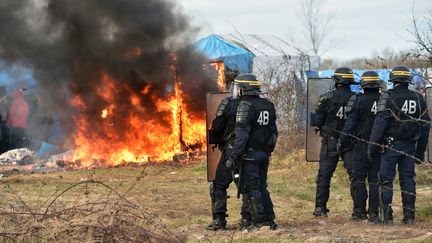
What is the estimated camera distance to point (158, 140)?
723 inches

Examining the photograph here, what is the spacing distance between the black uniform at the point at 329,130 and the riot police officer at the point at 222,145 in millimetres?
1463

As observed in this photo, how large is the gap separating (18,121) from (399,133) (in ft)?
46.8

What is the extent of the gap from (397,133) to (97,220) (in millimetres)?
4420

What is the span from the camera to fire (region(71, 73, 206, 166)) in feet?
59.6

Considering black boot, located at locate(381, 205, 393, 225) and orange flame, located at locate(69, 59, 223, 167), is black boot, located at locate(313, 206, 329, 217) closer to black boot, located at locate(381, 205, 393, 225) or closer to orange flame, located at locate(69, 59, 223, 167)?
black boot, located at locate(381, 205, 393, 225)

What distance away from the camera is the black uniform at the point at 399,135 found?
8766mm

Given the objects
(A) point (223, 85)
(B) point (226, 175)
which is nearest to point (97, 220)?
(B) point (226, 175)

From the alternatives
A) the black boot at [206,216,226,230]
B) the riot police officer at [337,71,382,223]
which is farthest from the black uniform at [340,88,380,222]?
the black boot at [206,216,226,230]

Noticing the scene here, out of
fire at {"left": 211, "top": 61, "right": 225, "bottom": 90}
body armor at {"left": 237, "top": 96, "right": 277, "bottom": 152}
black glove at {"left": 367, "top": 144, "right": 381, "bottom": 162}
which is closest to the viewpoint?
body armor at {"left": 237, "top": 96, "right": 277, "bottom": 152}

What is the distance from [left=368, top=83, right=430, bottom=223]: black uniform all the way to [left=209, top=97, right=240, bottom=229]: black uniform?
5.99ft

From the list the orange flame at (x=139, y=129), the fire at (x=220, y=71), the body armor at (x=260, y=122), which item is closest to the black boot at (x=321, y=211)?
the body armor at (x=260, y=122)

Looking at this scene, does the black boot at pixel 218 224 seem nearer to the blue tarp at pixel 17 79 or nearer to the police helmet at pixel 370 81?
the police helmet at pixel 370 81

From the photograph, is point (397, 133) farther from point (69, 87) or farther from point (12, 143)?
point (12, 143)

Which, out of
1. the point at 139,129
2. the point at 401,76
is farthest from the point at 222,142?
the point at 139,129
